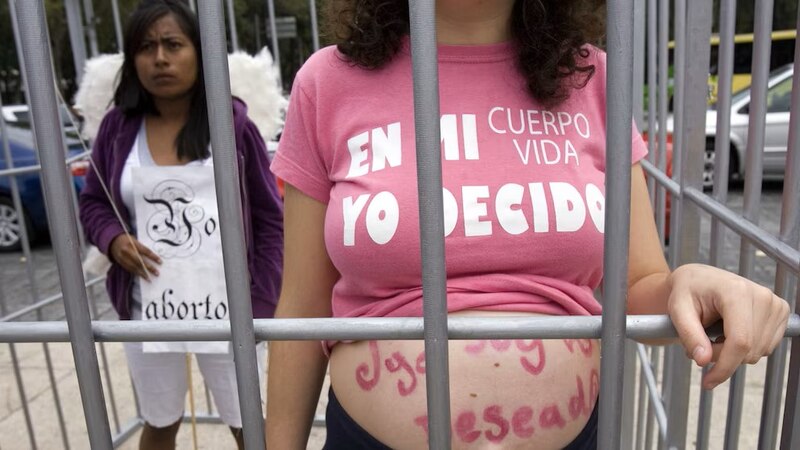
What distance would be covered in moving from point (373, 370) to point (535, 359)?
0.78ft

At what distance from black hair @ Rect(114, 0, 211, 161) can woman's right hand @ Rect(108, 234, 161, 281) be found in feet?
1.01

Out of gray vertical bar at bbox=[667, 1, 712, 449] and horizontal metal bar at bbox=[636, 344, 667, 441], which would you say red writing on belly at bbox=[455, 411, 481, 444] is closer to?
gray vertical bar at bbox=[667, 1, 712, 449]

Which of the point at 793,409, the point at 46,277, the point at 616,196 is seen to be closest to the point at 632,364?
the point at 793,409

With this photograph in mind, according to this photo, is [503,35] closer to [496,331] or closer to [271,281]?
[496,331]

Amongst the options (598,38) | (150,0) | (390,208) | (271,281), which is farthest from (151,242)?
(598,38)

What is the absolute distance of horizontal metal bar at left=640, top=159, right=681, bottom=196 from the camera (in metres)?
1.54

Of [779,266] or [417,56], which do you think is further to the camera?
[779,266]

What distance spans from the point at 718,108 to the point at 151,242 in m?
1.66

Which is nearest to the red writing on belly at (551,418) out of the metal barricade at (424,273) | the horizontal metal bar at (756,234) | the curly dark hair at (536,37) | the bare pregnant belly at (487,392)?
the bare pregnant belly at (487,392)

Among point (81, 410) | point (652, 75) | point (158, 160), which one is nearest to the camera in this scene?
point (652, 75)

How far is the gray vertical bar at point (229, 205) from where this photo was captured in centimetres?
64

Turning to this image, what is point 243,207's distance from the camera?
215cm

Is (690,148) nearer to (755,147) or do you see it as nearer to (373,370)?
(755,147)

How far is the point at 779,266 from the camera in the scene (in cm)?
84
